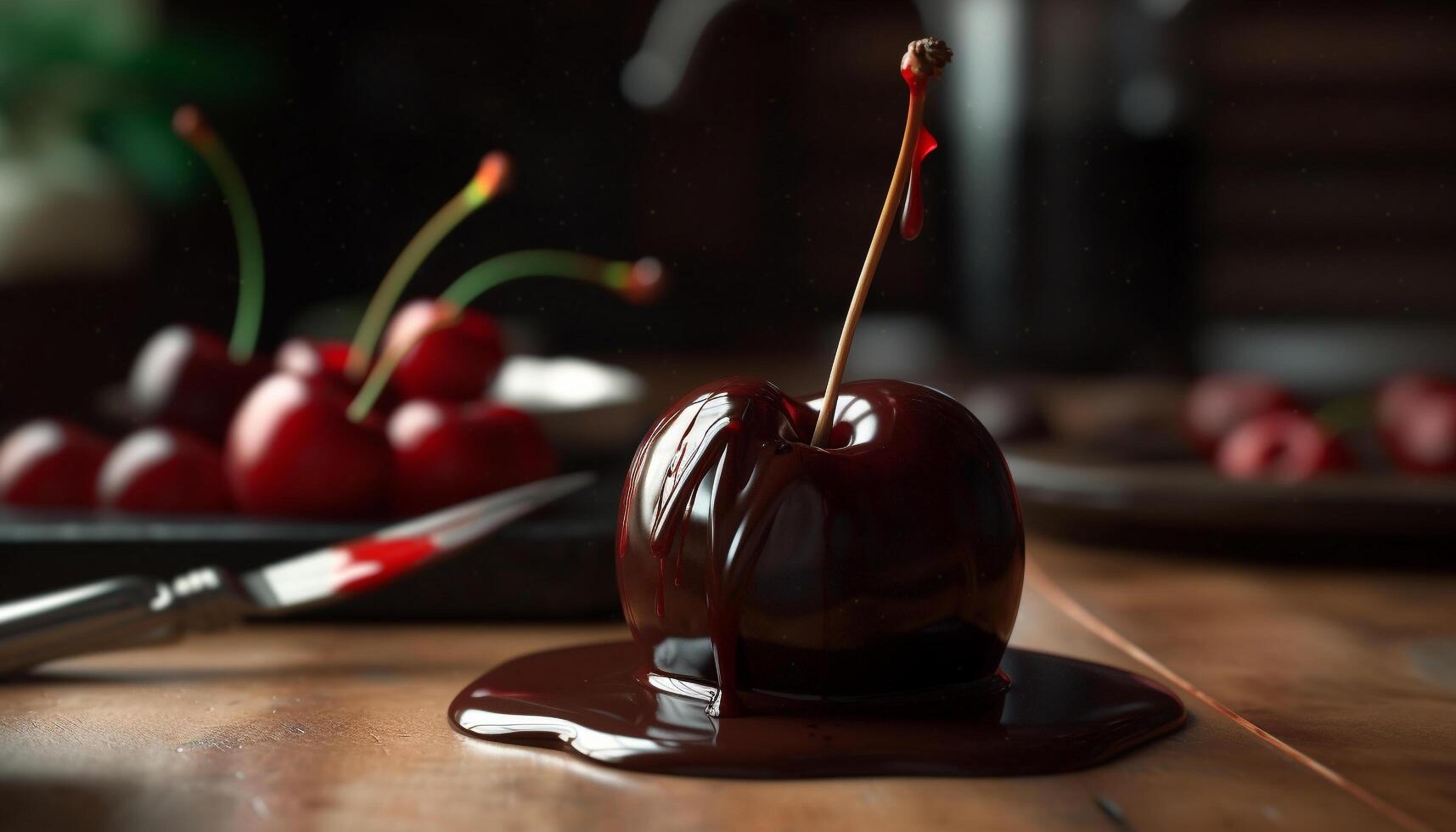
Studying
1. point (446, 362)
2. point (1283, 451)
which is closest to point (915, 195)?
point (446, 362)

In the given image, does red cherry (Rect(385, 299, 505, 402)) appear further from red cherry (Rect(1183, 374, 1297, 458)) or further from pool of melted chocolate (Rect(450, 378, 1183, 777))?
red cherry (Rect(1183, 374, 1297, 458))

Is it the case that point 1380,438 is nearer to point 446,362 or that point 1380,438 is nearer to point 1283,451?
point 1283,451

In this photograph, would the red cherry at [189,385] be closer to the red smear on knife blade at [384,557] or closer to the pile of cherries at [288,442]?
the pile of cherries at [288,442]

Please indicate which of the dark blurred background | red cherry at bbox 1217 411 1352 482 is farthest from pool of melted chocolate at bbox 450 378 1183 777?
the dark blurred background

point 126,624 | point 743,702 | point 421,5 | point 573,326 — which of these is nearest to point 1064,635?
point 743,702

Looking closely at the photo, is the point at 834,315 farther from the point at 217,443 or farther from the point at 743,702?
the point at 743,702

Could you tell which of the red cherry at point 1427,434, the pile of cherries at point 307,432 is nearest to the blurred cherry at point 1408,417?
the red cherry at point 1427,434

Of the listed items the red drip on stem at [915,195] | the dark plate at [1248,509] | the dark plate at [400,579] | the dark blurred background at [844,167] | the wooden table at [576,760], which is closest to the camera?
the wooden table at [576,760]
